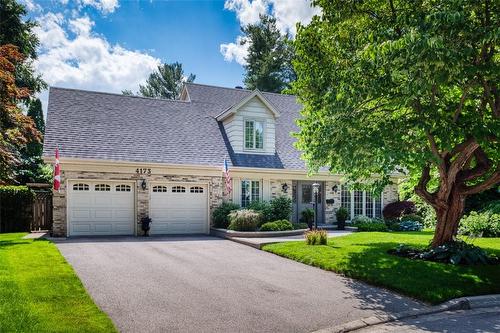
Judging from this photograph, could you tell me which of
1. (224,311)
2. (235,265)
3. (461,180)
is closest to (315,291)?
(224,311)

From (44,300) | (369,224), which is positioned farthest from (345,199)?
(44,300)

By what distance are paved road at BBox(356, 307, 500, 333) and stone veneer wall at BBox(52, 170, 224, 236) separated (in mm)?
12700

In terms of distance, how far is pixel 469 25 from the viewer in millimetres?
7840

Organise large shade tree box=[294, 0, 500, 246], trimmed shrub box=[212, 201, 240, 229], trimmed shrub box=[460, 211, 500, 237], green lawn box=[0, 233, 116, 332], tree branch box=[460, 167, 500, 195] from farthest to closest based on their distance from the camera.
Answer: trimmed shrub box=[212, 201, 240, 229], trimmed shrub box=[460, 211, 500, 237], tree branch box=[460, 167, 500, 195], large shade tree box=[294, 0, 500, 246], green lawn box=[0, 233, 116, 332]

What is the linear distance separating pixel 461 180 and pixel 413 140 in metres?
2.11

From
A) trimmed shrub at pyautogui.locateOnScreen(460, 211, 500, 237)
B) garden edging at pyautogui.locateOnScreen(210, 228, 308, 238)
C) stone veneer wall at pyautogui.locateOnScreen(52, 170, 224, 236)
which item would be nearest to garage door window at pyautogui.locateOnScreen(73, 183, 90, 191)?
stone veneer wall at pyautogui.locateOnScreen(52, 170, 224, 236)

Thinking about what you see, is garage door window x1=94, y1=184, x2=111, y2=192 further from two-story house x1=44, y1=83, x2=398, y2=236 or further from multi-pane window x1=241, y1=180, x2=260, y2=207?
multi-pane window x1=241, y1=180, x2=260, y2=207

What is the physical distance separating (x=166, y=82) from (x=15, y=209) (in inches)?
1386

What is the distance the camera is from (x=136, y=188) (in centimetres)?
1728

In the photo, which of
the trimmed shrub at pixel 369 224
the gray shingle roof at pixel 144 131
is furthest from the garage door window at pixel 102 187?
the trimmed shrub at pixel 369 224

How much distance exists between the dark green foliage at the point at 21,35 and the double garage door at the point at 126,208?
15.8m

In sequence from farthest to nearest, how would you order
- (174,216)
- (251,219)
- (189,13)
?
(174,216)
(251,219)
(189,13)

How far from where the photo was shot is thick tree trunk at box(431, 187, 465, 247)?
419 inches

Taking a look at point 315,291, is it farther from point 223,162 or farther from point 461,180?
point 223,162
